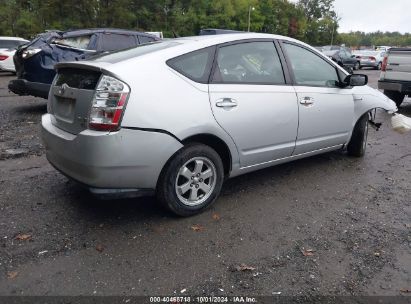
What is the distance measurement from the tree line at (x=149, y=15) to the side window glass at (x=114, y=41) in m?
30.6

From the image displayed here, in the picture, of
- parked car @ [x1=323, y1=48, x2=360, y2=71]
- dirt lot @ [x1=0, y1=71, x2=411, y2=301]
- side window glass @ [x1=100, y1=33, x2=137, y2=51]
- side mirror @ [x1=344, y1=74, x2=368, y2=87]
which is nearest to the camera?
dirt lot @ [x1=0, y1=71, x2=411, y2=301]

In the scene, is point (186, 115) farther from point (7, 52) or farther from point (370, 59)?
point (370, 59)

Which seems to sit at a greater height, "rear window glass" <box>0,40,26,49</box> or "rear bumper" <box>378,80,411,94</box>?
"rear window glass" <box>0,40,26,49</box>

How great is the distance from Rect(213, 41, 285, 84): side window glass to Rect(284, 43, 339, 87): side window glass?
0.24 metres

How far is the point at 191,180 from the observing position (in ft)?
12.0

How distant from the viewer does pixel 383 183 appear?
4.73 m

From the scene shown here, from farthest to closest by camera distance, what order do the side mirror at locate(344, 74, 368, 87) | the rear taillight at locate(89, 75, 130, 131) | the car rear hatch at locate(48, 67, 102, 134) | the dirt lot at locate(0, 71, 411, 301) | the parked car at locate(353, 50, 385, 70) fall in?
the parked car at locate(353, 50, 385, 70) < the side mirror at locate(344, 74, 368, 87) < the car rear hatch at locate(48, 67, 102, 134) < the rear taillight at locate(89, 75, 130, 131) < the dirt lot at locate(0, 71, 411, 301)

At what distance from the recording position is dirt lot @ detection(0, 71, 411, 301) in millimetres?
2764

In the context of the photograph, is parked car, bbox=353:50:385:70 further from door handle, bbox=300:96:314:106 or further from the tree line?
door handle, bbox=300:96:314:106

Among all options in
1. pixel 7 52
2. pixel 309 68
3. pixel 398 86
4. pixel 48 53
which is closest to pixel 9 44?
pixel 7 52

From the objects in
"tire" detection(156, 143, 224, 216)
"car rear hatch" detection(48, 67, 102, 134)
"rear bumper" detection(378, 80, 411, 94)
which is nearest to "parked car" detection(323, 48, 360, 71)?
"rear bumper" detection(378, 80, 411, 94)

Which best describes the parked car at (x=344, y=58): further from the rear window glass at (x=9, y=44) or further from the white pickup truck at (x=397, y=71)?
the rear window glass at (x=9, y=44)

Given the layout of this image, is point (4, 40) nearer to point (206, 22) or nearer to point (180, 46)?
point (180, 46)

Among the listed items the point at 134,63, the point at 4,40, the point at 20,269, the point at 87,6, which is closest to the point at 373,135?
the point at 134,63
